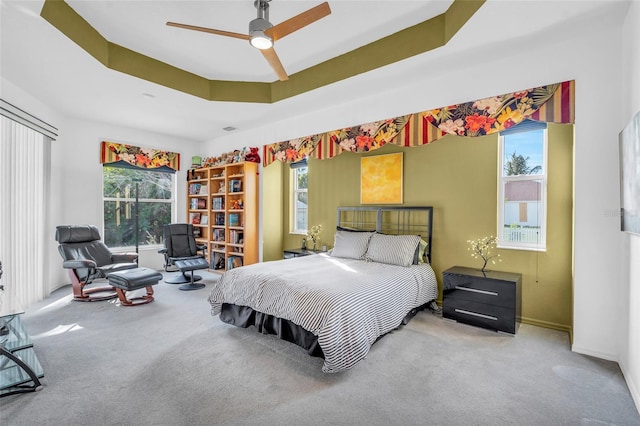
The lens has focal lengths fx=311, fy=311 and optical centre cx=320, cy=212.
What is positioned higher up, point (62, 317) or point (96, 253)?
point (96, 253)

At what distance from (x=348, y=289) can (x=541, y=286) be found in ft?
7.05

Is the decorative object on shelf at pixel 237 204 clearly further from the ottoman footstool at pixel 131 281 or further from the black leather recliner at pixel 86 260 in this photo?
the ottoman footstool at pixel 131 281

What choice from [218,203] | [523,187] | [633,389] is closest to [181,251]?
[218,203]

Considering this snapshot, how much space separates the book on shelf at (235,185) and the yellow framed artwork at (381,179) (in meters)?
2.30

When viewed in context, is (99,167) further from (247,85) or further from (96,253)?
(247,85)

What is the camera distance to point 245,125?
5.52m

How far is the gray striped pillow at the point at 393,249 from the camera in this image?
3.56m

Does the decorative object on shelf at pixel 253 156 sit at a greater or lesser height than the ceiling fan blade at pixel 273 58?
lesser

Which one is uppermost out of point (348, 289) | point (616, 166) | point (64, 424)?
point (616, 166)

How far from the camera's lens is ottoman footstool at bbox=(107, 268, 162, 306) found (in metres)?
3.76

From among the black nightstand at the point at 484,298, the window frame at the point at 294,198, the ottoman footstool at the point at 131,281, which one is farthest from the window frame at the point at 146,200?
the black nightstand at the point at 484,298

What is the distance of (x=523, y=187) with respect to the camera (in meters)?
3.35

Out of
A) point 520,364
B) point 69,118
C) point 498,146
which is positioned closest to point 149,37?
point 69,118

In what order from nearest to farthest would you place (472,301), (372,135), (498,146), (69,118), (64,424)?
1. (64,424)
2. (472,301)
3. (498,146)
4. (372,135)
5. (69,118)
